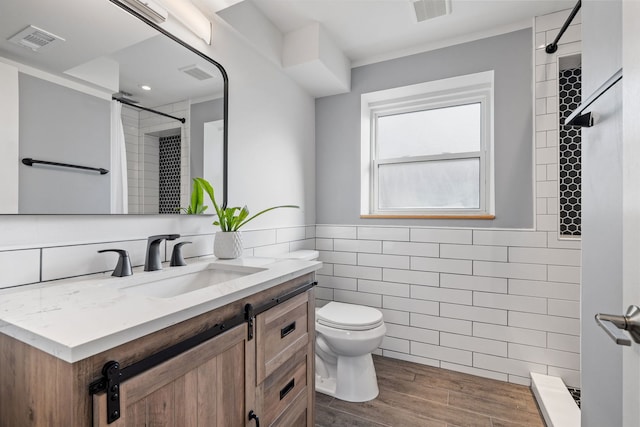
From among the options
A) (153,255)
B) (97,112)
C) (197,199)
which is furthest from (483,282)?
(97,112)

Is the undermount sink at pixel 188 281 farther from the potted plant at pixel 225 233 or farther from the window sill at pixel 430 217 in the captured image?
the window sill at pixel 430 217

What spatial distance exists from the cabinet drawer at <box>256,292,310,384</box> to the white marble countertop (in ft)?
0.39

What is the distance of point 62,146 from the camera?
41.9 inches

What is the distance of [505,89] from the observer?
6.85 ft

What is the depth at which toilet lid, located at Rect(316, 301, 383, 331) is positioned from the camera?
1837 millimetres

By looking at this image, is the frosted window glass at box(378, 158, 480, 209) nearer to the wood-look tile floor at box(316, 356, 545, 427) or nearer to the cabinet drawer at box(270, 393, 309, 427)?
the wood-look tile floor at box(316, 356, 545, 427)

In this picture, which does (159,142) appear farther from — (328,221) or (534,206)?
(534,206)

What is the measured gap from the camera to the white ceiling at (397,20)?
1.88m

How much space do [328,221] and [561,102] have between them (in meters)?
1.85

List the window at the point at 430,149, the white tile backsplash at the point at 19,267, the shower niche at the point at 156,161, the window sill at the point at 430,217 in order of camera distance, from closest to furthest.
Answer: the white tile backsplash at the point at 19,267, the shower niche at the point at 156,161, the window sill at the point at 430,217, the window at the point at 430,149

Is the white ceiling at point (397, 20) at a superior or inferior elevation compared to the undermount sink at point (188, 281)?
superior

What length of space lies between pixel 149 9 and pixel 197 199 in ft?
2.75

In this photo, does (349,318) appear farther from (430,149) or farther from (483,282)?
(430,149)

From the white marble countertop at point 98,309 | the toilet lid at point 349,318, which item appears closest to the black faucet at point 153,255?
the white marble countertop at point 98,309
